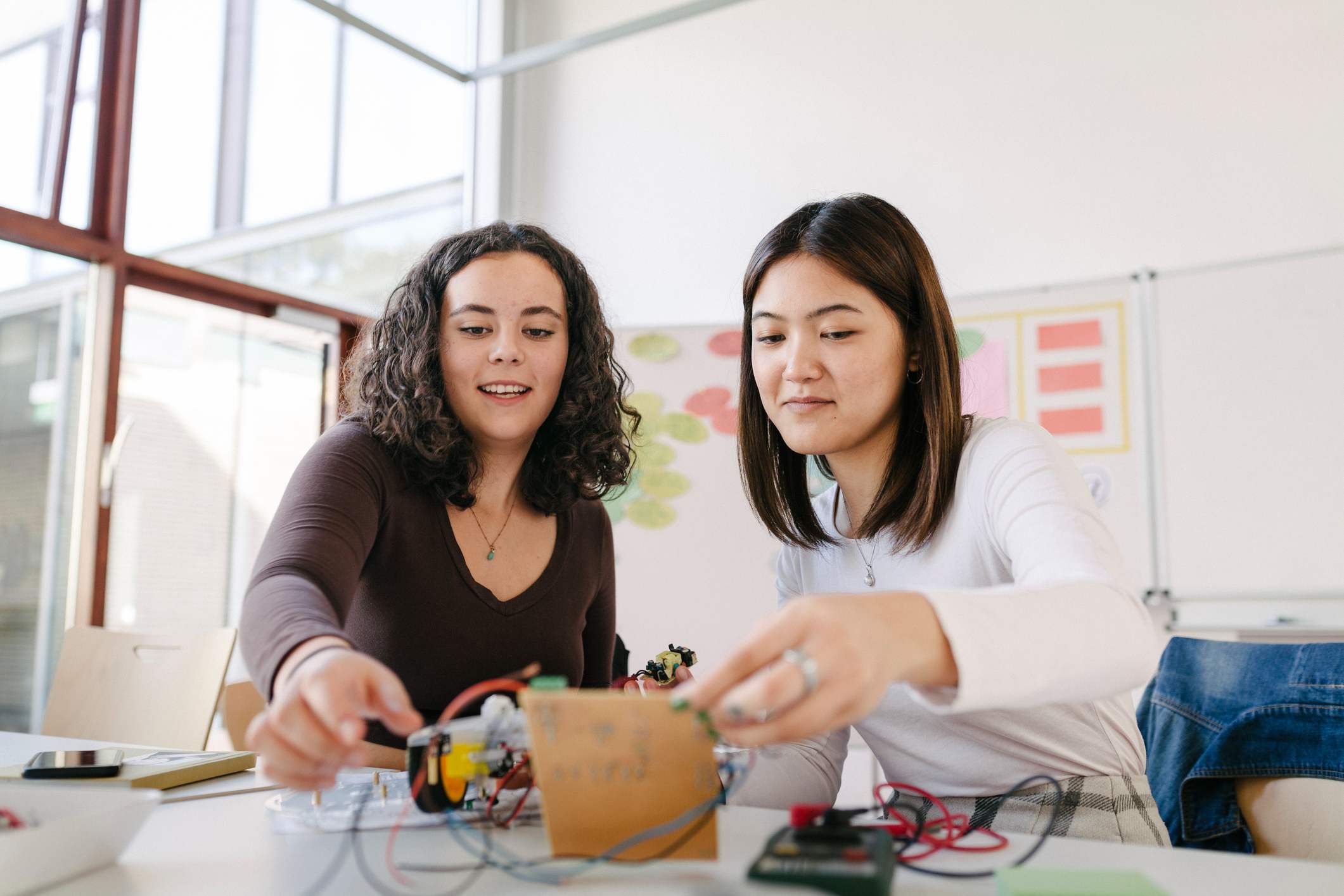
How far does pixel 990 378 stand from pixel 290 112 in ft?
8.29

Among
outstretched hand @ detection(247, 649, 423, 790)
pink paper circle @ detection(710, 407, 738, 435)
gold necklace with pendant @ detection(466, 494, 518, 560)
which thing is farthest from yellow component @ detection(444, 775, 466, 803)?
pink paper circle @ detection(710, 407, 738, 435)

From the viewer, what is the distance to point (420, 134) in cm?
397

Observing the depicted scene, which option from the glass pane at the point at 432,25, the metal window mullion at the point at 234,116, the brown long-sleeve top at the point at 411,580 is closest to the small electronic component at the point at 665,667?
the brown long-sleeve top at the point at 411,580

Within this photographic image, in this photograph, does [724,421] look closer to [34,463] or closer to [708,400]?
[708,400]

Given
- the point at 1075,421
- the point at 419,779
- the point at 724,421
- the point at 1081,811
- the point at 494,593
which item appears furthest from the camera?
the point at 724,421

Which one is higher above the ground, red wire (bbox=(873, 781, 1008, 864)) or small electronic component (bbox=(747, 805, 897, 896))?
small electronic component (bbox=(747, 805, 897, 896))

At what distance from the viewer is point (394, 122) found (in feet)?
12.8

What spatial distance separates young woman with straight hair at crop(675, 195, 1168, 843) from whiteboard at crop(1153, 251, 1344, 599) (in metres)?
1.73

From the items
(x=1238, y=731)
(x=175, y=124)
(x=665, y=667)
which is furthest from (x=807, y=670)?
(x=175, y=124)

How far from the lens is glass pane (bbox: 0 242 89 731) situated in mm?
2859

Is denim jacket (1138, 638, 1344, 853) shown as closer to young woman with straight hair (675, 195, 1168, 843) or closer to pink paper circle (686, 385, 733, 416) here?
young woman with straight hair (675, 195, 1168, 843)

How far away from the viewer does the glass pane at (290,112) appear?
11.3 ft

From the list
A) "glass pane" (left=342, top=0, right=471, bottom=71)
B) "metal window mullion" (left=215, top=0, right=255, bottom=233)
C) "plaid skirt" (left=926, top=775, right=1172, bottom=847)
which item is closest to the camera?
"plaid skirt" (left=926, top=775, right=1172, bottom=847)

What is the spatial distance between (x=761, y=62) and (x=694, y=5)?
1.26ft
